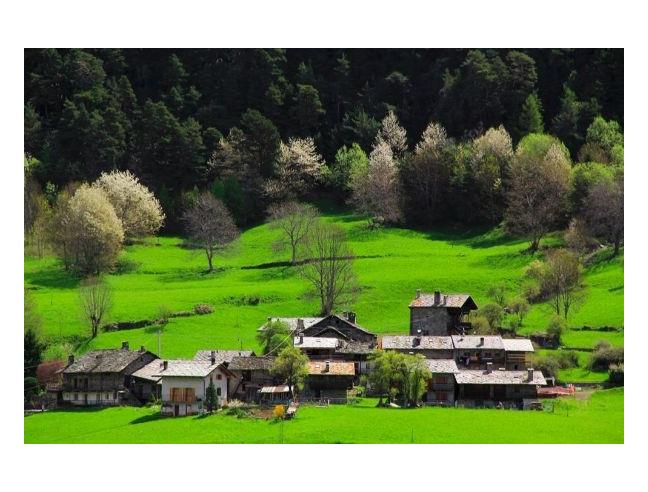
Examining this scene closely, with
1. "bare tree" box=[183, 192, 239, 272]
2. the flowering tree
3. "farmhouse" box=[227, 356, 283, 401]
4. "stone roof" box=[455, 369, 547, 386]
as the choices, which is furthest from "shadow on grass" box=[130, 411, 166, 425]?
the flowering tree

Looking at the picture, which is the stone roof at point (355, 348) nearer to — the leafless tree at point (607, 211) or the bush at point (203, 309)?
the bush at point (203, 309)

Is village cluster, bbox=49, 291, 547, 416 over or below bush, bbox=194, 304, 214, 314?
below

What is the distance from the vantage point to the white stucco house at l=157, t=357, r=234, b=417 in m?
75.9

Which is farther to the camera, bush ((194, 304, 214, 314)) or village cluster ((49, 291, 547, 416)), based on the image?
bush ((194, 304, 214, 314))

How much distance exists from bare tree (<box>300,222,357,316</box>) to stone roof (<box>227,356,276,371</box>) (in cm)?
1546

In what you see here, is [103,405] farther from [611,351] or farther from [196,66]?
[196,66]

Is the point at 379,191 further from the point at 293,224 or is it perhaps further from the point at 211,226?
the point at 211,226

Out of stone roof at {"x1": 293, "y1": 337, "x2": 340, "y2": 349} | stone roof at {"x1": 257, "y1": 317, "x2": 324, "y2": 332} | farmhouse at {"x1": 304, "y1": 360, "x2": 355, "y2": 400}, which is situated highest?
stone roof at {"x1": 257, "y1": 317, "x2": 324, "y2": 332}

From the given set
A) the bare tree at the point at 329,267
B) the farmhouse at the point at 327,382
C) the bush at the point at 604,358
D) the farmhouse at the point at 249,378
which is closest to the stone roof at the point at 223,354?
the farmhouse at the point at 249,378

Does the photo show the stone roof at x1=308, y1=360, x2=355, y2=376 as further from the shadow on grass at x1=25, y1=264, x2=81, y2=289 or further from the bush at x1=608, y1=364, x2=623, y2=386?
the shadow on grass at x1=25, y1=264, x2=81, y2=289

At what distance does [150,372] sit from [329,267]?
23304 mm

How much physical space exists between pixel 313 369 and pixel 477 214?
4823cm

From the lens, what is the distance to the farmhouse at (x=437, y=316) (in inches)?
3622

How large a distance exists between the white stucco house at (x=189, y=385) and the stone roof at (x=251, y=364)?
4.29 ft
